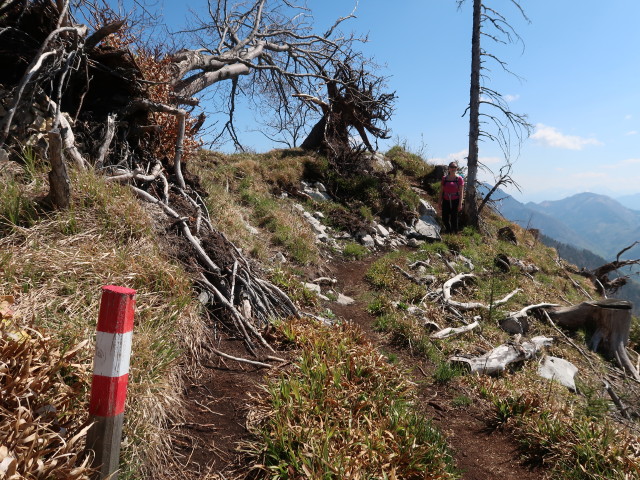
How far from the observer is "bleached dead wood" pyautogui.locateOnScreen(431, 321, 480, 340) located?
6.00 metres

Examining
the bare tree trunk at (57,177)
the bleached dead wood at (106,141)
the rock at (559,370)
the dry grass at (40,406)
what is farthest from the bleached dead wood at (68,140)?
the rock at (559,370)

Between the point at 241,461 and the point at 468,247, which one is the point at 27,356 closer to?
the point at 241,461

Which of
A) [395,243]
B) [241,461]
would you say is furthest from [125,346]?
[395,243]

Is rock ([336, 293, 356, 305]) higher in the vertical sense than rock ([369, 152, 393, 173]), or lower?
lower

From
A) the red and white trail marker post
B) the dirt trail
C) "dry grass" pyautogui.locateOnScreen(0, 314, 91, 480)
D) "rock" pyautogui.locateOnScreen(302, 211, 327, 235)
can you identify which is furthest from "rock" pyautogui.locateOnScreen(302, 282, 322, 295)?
the red and white trail marker post

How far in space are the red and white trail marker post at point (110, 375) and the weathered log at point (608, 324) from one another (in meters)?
8.49

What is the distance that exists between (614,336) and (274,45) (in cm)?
1166

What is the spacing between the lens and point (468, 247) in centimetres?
1141

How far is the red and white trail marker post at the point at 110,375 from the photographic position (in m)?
1.78

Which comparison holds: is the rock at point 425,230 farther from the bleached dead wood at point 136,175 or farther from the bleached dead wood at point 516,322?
the bleached dead wood at point 136,175

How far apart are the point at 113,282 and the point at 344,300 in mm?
4175

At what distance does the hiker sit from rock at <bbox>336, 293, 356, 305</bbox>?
5.99 metres

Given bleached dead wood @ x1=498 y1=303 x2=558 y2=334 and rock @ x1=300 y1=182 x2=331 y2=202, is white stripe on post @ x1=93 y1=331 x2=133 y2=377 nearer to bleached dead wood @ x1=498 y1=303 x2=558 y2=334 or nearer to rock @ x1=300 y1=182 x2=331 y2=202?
bleached dead wood @ x1=498 y1=303 x2=558 y2=334

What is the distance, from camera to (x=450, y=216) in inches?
486
